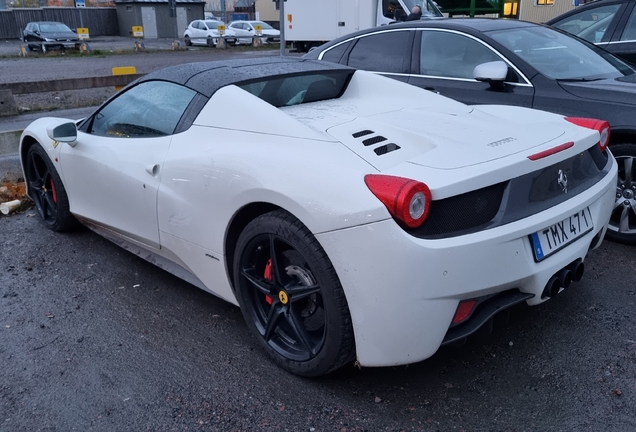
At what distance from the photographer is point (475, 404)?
107 inches

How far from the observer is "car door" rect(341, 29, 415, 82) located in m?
5.65

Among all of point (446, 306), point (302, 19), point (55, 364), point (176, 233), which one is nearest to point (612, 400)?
point (446, 306)

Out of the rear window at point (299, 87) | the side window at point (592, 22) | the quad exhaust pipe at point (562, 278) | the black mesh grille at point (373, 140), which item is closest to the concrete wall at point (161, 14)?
the side window at point (592, 22)

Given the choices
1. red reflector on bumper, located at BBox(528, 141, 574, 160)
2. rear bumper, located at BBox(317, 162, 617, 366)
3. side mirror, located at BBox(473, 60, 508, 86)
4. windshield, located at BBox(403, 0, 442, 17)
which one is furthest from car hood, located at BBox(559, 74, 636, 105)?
windshield, located at BBox(403, 0, 442, 17)

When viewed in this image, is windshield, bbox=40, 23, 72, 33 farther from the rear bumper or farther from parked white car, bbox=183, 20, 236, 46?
the rear bumper

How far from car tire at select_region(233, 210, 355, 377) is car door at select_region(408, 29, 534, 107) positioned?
273 centimetres

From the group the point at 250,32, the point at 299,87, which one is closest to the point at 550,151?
the point at 299,87

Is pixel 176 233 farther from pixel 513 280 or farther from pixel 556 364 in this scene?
pixel 556 364

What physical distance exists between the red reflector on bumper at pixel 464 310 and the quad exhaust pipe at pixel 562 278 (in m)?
0.40

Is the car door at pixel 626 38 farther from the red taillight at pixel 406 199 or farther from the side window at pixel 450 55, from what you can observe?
the red taillight at pixel 406 199

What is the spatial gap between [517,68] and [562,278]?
8.40ft

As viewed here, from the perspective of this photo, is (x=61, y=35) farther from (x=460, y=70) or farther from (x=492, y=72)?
(x=492, y=72)

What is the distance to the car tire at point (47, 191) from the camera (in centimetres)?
470

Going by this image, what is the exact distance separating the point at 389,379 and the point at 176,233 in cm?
140
